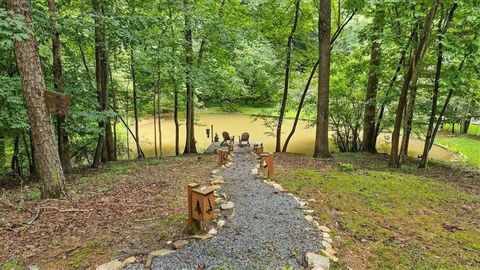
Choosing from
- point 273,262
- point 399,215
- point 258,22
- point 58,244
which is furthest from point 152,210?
point 258,22

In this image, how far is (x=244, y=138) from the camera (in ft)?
41.7

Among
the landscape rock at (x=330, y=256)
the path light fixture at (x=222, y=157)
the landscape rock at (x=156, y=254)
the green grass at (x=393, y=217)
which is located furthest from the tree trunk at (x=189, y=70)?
the landscape rock at (x=330, y=256)

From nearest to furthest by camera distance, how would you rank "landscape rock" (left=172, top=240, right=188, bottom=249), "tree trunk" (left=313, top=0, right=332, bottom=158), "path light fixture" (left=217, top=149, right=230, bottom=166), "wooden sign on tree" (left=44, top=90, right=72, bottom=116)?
"landscape rock" (left=172, top=240, right=188, bottom=249) → "wooden sign on tree" (left=44, top=90, right=72, bottom=116) → "path light fixture" (left=217, top=149, right=230, bottom=166) → "tree trunk" (left=313, top=0, right=332, bottom=158)

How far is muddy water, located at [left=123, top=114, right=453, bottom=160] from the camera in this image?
16891 mm

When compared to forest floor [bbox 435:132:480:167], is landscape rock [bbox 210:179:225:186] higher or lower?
higher

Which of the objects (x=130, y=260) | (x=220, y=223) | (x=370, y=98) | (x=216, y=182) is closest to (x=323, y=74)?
(x=370, y=98)

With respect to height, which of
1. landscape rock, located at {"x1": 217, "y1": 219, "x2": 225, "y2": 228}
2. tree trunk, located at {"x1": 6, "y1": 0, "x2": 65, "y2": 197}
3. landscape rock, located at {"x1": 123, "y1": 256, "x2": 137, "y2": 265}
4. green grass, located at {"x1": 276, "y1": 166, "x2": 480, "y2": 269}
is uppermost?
tree trunk, located at {"x1": 6, "y1": 0, "x2": 65, "y2": 197}

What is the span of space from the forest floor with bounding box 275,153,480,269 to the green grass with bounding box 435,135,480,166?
345 inches

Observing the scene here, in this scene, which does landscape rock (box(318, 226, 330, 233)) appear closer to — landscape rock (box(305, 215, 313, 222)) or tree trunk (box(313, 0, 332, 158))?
landscape rock (box(305, 215, 313, 222))

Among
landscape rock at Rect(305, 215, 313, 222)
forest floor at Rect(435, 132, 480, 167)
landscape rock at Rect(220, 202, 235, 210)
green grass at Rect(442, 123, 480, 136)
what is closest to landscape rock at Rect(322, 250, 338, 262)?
landscape rock at Rect(305, 215, 313, 222)

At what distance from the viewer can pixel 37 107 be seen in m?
4.45

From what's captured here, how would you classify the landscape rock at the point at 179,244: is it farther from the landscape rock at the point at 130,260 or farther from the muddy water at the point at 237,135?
the muddy water at the point at 237,135

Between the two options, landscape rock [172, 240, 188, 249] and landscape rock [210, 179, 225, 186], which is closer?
landscape rock [172, 240, 188, 249]

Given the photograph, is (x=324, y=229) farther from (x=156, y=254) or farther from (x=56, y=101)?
(x=56, y=101)
